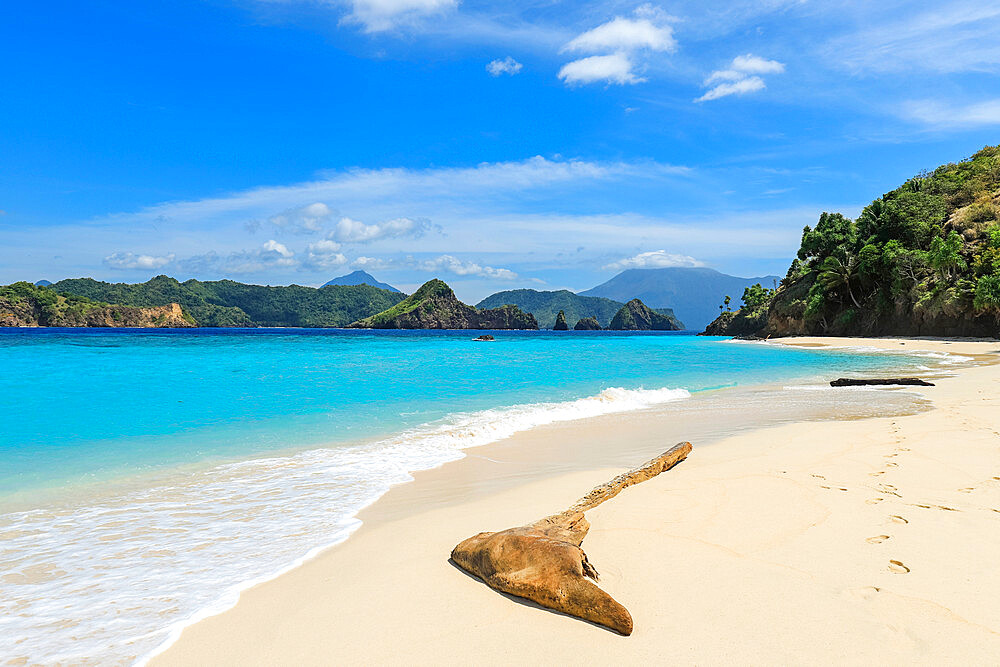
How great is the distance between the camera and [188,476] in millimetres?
6758

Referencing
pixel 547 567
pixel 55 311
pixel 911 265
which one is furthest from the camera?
pixel 55 311

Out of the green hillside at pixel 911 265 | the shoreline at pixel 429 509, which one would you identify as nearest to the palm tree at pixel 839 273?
the green hillside at pixel 911 265

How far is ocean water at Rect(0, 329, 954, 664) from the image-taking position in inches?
132

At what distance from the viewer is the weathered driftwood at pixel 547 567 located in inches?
109

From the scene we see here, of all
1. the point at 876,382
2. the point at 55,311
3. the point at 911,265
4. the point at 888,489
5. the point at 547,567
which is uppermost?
the point at 55,311

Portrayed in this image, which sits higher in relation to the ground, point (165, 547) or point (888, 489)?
point (888, 489)

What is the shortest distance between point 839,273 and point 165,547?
229ft

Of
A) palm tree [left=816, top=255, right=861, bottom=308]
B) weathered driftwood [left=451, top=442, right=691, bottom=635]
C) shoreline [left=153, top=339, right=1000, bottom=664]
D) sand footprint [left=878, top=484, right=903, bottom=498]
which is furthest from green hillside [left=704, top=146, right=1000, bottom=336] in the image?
weathered driftwood [left=451, top=442, right=691, bottom=635]

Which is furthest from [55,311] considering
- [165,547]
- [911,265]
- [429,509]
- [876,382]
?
[911,265]

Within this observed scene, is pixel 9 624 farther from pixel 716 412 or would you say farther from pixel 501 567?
pixel 716 412

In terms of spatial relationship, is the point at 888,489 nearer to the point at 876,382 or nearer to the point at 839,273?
the point at 876,382

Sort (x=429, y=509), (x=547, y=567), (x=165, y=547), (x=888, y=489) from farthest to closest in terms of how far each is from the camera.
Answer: (x=429, y=509) < (x=888, y=489) < (x=165, y=547) < (x=547, y=567)

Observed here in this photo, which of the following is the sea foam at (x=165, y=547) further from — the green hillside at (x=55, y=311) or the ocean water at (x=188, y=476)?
the green hillside at (x=55, y=311)

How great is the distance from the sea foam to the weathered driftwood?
164cm
